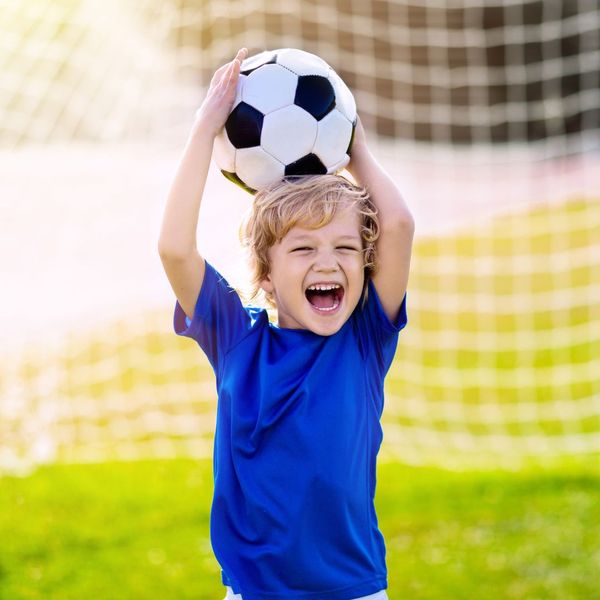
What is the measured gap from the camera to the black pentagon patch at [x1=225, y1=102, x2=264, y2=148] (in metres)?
2.12

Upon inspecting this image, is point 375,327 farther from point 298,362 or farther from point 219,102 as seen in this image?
point 219,102

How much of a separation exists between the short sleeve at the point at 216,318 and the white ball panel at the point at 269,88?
1.11ft

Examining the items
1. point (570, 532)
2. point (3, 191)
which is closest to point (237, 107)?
point (570, 532)

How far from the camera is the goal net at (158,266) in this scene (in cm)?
527

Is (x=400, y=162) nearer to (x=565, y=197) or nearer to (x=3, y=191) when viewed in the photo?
(x=565, y=197)

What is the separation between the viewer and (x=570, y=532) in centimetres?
395

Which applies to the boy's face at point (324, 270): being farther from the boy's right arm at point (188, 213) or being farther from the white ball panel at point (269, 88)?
the white ball panel at point (269, 88)

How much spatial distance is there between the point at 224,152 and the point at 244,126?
0.08 m

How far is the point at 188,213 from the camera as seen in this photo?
2.05 m

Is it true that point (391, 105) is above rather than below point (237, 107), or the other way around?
below

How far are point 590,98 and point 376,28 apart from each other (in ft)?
8.53

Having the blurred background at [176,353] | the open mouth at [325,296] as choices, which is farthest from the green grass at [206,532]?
the open mouth at [325,296]

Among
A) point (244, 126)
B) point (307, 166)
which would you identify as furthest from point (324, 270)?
point (244, 126)

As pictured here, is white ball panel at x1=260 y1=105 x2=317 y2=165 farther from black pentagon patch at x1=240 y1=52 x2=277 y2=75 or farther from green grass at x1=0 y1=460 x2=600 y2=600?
green grass at x1=0 y1=460 x2=600 y2=600
